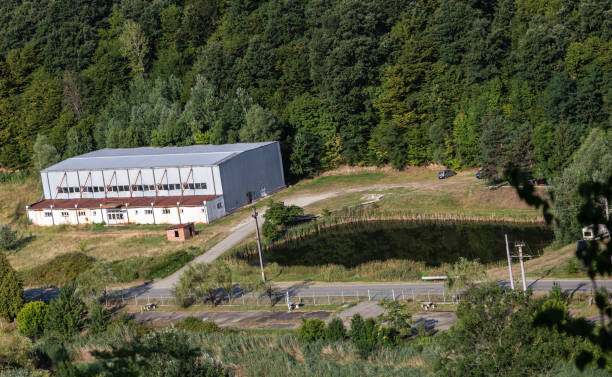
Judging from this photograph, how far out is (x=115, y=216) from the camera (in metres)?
65.0

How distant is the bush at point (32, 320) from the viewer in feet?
128

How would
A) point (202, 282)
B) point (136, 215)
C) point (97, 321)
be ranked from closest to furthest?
point (97, 321), point (202, 282), point (136, 215)

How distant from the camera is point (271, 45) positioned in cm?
8525

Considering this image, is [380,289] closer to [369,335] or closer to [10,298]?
[369,335]

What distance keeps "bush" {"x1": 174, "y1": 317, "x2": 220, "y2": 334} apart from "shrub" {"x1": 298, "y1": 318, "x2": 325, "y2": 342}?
17.9 feet

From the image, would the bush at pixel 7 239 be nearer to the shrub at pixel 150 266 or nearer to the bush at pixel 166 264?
the shrub at pixel 150 266

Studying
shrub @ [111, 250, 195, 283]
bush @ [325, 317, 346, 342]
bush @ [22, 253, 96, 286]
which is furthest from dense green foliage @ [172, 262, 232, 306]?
bush @ [22, 253, 96, 286]

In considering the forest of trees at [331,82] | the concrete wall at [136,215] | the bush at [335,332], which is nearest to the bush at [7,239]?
the concrete wall at [136,215]

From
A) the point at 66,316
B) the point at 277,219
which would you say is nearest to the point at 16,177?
the point at 277,219

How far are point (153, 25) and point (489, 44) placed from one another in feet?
164

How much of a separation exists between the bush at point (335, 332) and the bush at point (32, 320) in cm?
1774

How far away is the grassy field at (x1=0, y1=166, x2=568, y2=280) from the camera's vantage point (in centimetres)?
5641

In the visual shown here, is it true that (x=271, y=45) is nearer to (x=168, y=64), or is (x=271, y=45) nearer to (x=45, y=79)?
(x=168, y=64)

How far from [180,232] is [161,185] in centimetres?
966
